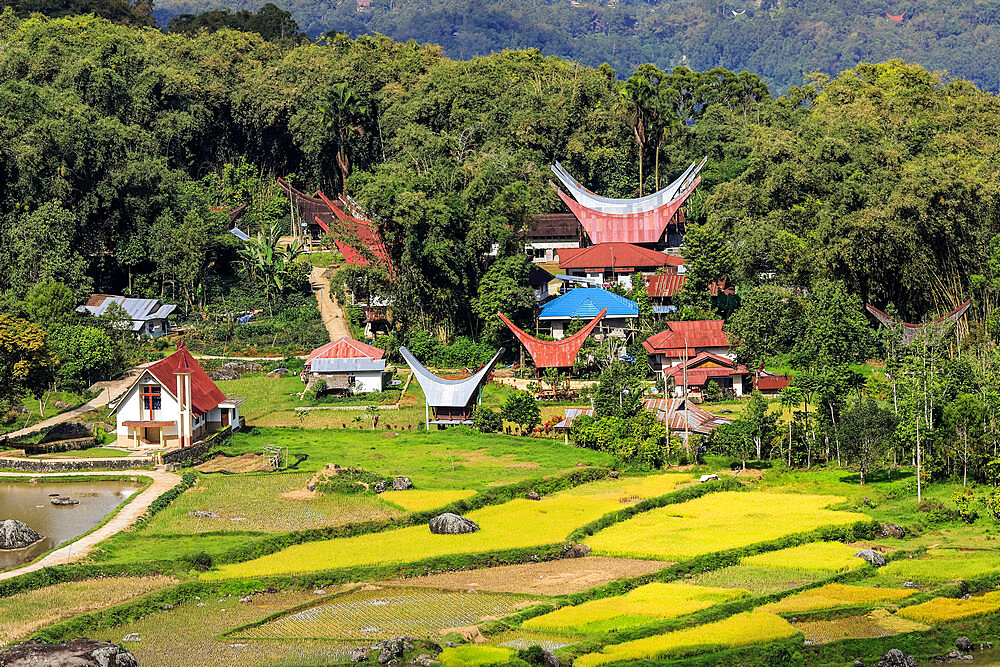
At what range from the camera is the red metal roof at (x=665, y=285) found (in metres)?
74.3

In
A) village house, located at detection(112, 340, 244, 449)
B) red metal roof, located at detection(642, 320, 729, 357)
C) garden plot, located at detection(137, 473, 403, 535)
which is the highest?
red metal roof, located at detection(642, 320, 729, 357)

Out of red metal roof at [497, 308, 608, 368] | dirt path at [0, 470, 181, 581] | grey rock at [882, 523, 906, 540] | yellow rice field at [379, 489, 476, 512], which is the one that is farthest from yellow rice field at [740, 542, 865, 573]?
red metal roof at [497, 308, 608, 368]

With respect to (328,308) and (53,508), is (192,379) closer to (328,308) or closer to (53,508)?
(53,508)

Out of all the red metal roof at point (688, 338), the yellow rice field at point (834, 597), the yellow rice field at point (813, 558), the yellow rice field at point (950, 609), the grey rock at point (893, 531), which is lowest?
the yellow rice field at point (950, 609)

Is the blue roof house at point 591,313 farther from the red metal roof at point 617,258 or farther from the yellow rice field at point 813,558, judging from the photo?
the yellow rice field at point 813,558

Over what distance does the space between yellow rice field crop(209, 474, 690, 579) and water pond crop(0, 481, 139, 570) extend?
699 cm

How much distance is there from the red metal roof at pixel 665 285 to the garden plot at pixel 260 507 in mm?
29526

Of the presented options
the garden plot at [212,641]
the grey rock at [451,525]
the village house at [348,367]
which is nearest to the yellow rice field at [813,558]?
the grey rock at [451,525]

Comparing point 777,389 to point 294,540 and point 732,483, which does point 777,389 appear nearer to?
point 732,483

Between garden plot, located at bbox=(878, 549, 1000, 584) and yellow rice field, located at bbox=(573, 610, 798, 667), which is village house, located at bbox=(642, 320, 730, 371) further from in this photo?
yellow rice field, located at bbox=(573, 610, 798, 667)

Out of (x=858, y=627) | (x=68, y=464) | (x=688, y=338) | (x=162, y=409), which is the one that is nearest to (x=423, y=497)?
(x=162, y=409)

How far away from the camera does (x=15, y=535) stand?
138 ft

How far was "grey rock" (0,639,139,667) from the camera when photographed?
30797 millimetres

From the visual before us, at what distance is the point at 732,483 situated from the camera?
4975 cm
